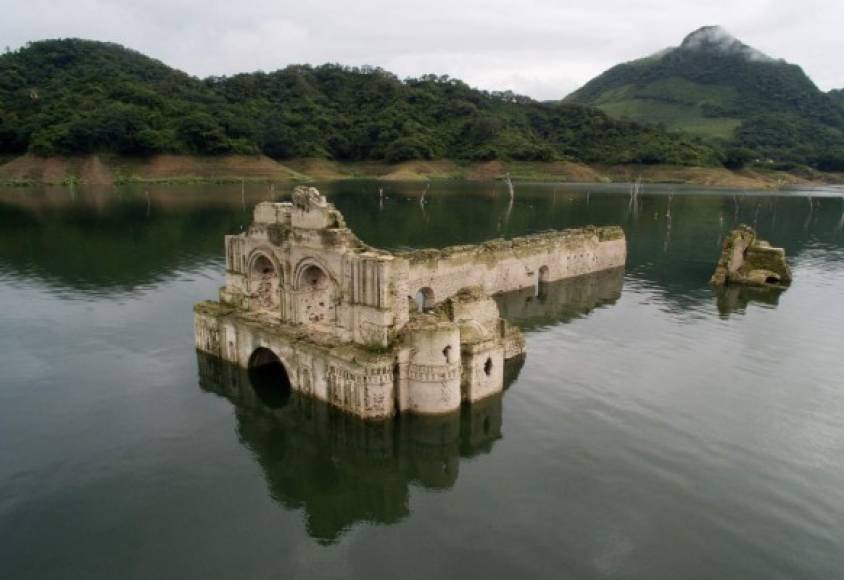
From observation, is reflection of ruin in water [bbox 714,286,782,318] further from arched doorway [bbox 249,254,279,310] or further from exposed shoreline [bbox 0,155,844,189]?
exposed shoreline [bbox 0,155,844,189]

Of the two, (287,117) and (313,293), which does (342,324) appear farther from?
(287,117)

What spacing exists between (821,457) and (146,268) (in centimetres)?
4797

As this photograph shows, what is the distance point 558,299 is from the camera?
1900 inches

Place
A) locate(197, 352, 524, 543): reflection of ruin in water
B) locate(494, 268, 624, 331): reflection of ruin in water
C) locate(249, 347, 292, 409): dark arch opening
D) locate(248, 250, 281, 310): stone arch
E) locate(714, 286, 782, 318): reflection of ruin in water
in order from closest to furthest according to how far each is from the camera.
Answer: locate(197, 352, 524, 543): reflection of ruin in water < locate(249, 347, 292, 409): dark arch opening < locate(248, 250, 281, 310): stone arch < locate(494, 268, 624, 331): reflection of ruin in water < locate(714, 286, 782, 318): reflection of ruin in water

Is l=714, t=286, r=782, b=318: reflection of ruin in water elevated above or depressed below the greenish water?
above

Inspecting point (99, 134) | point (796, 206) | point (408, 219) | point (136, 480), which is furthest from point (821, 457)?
point (99, 134)

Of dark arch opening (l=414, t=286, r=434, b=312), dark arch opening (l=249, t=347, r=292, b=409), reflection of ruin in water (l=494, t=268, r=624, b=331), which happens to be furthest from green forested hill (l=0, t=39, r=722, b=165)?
dark arch opening (l=249, t=347, r=292, b=409)

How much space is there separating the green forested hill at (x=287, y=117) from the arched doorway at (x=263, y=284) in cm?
9618

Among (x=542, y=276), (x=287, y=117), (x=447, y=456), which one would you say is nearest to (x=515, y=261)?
(x=542, y=276)

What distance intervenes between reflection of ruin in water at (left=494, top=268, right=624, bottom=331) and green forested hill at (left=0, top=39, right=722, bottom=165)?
9093 cm

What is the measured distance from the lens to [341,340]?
2645 centimetres

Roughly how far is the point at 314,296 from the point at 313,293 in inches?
6.6

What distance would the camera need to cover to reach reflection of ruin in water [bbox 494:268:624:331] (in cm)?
4291

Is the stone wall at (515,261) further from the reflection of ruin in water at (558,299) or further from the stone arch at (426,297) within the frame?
the reflection of ruin in water at (558,299)
